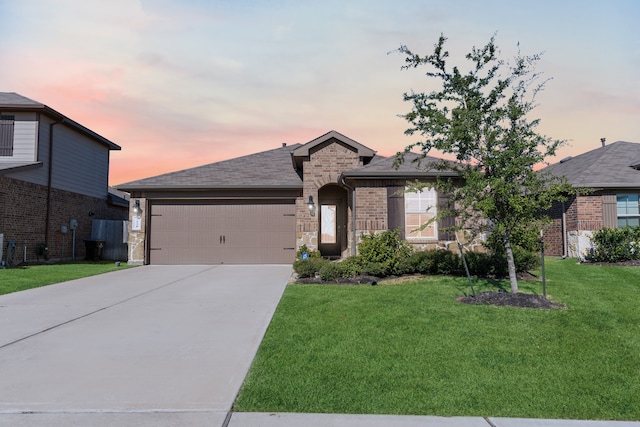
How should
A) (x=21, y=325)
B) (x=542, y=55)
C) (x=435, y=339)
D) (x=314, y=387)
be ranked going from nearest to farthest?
(x=314, y=387) → (x=435, y=339) → (x=21, y=325) → (x=542, y=55)

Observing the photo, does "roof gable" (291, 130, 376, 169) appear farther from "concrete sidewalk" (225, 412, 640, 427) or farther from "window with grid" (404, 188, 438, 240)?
"concrete sidewalk" (225, 412, 640, 427)

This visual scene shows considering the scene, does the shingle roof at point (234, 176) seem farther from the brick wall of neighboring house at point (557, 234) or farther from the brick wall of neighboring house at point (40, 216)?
the brick wall of neighboring house at point (557, 234)

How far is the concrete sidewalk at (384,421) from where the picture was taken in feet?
Result: 9.73

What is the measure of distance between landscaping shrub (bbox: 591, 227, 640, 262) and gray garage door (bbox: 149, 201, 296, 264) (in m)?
11.2

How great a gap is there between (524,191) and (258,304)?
5.63 metres

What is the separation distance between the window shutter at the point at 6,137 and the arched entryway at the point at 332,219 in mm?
12975

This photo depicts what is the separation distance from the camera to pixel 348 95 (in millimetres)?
12602

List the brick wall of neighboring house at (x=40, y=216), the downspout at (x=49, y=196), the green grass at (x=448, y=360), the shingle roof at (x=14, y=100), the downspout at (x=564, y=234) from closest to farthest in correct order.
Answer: the green grass at (x=448, y=360) → the brick wall of neighboring house at (x=40, y=216) → the shingle roof at (x=14, y=100) → the downspout at (x=564, y=234) → the downspout at (x=49, y=196)

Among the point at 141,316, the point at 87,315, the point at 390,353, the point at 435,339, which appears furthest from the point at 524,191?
the point at 87,315

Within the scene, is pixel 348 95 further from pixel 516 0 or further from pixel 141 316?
pixel 141 316

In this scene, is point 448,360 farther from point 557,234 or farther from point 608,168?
point 608,168

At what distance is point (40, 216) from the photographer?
16125 mm

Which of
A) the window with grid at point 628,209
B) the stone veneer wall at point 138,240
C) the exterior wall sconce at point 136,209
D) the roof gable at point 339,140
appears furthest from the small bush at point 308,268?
the window with grid at point 628,209

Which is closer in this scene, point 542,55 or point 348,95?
point 542,55
